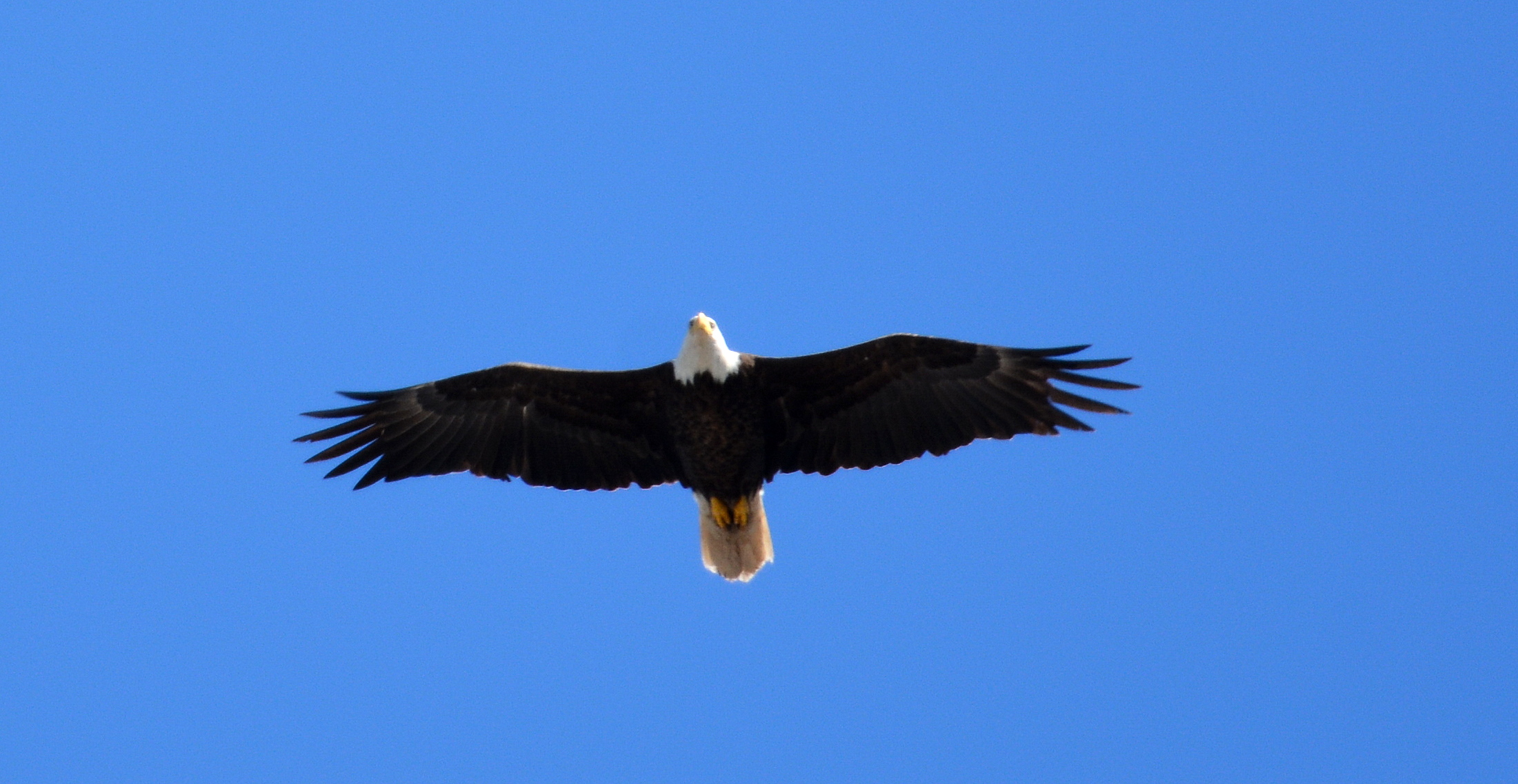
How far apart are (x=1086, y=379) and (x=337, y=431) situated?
Answer: 4939 millimetres

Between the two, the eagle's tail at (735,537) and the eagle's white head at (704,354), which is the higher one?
the eagle's white head at (704,354)

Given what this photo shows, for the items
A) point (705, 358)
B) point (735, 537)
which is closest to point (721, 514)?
point (735, 537)

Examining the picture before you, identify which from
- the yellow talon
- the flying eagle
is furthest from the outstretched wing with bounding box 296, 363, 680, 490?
the yellow talon

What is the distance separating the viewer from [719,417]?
10016mm

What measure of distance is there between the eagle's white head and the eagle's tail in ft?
3.26

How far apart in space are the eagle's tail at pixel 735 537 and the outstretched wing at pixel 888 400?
1.41 ft

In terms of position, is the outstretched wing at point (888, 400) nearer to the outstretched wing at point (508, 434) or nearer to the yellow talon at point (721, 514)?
the yellow talon at point (721, 514)

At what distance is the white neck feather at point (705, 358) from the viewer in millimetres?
9891

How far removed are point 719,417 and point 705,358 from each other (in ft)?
1.32

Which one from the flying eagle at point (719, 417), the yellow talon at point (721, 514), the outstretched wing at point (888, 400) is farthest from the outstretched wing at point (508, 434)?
the outstretched wing at point (888, 400)

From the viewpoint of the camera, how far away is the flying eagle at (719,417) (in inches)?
392

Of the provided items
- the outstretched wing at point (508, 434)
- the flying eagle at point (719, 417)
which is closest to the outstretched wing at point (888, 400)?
→ the flying eagle at point (719, 417)

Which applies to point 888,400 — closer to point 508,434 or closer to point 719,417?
point 719,417

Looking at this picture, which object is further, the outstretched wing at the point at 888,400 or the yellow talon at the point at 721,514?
the yellow talon at the point at 721,514
